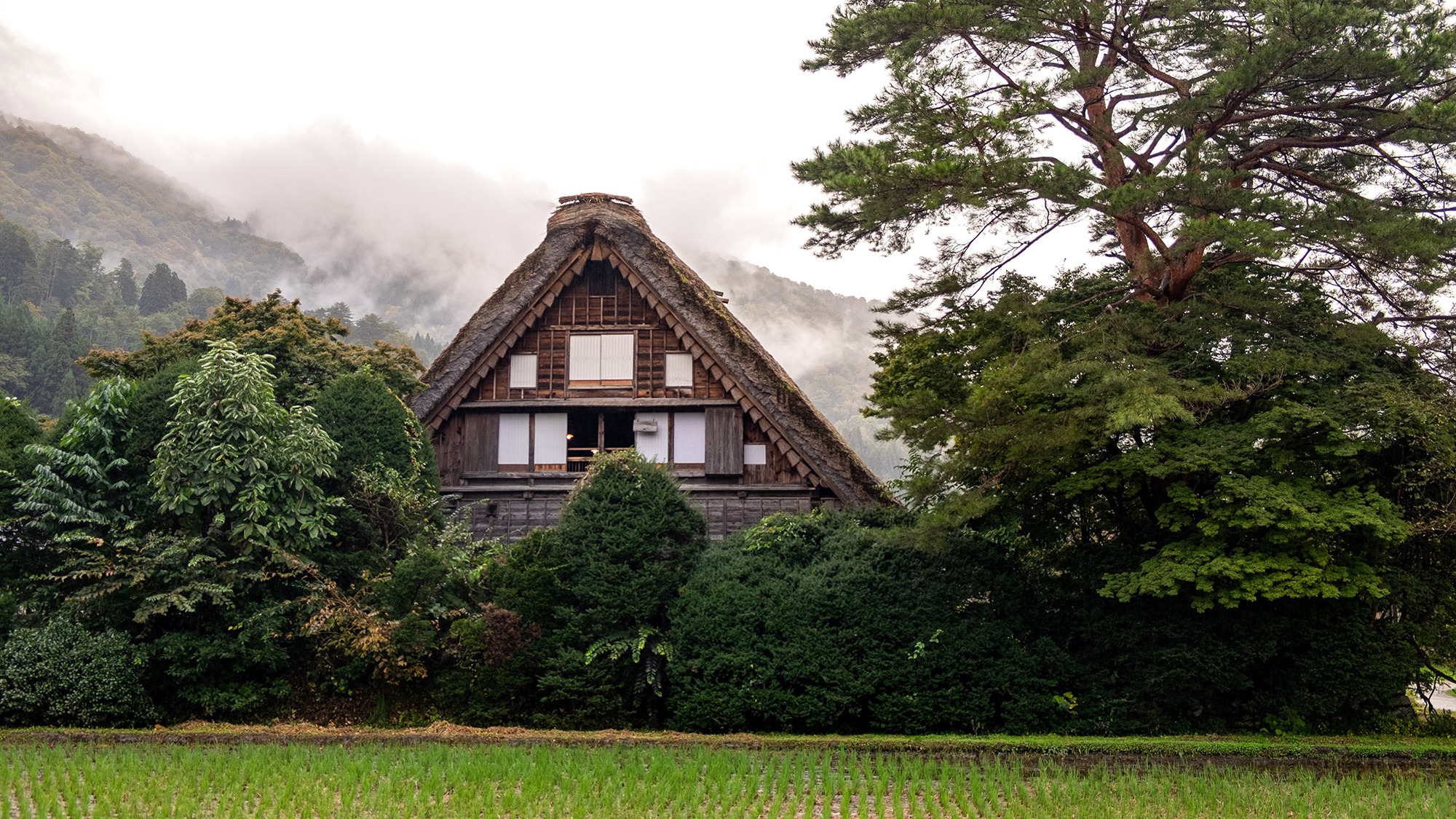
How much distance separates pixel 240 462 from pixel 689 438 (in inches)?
347

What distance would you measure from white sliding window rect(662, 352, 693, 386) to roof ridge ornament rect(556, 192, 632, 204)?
338 centimetres

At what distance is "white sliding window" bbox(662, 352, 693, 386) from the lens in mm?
20688

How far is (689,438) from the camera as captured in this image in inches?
811

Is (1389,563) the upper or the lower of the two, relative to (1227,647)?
upper

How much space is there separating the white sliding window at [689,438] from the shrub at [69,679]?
33.1 ft

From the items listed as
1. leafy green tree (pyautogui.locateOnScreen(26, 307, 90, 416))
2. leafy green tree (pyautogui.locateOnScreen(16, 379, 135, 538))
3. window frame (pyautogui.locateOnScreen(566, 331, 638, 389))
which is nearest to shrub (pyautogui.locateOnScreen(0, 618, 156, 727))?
leafy green tree (pyautogui.locateOnScreen(16, 379, 135, 538))

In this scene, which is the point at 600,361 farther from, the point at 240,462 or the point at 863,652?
the point at 863,652

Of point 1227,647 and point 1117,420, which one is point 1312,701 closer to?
point 1227,647

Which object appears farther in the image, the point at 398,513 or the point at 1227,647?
the point at 398,513

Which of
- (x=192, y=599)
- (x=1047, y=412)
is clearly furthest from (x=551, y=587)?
(x=1047, y=412)

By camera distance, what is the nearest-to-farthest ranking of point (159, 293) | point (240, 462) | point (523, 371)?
point (240, 462) < point (523, 371) < point (159, 293)

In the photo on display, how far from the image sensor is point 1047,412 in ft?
45.2

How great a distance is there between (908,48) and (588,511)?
Answer: 7.99 meters

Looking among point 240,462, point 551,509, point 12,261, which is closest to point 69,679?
point 240,462
